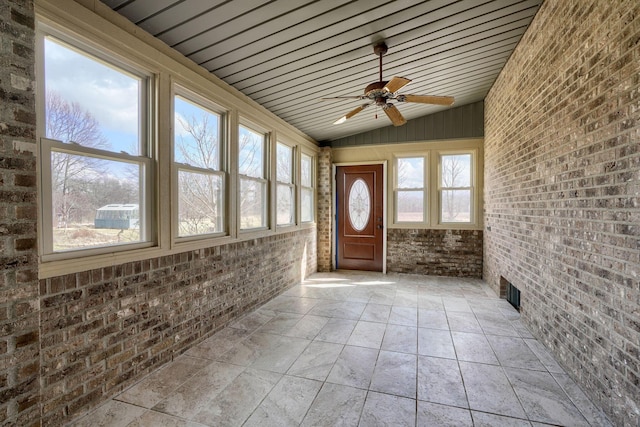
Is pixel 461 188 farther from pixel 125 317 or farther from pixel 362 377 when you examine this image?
pixel 125 317

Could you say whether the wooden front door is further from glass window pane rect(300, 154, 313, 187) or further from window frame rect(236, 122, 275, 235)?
window frame rect(236, 122, 275, 235)

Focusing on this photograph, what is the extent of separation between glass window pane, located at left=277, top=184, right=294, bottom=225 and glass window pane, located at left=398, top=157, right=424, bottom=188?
231cm

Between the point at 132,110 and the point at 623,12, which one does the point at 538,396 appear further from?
the point at 132,110

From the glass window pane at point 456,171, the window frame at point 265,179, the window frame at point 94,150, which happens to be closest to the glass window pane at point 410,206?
the glass window pane at point 456,171

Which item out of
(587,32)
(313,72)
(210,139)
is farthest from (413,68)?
(210,139)

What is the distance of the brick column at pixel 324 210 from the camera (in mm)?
6379

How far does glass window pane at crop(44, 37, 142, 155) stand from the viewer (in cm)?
192

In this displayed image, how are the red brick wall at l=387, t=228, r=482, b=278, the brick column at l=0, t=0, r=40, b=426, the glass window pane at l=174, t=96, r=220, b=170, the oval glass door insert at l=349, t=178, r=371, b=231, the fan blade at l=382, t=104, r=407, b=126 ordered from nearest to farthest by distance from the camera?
1. the brick column at l=0, t=0, r=40, b=426
2. the glass window pane at l=174, t=96, r=220, b=170
3. the fan blade at l=382, t=104, r=407, b=126
4. the red brick wall at l=387, t=228, r=482, b=278
5. the oval glass door insert at l=349, t=178, r=371, b=231

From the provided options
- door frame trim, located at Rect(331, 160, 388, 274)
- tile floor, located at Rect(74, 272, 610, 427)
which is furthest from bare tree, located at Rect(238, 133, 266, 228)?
door frame trim, located at Rect(331, 160, 388, 274)

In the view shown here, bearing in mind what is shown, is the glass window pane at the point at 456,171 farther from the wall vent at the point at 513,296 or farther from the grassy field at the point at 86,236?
the grassy field at the point at 86,236

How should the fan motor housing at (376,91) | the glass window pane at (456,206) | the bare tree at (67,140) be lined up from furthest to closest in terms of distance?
the glass window pane at (456,206) → the fan motor housing at (376,91) → the bare tree at (67,140)

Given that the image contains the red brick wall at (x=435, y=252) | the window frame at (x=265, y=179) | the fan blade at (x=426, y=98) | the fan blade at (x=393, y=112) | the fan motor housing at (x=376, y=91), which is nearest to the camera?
the fan motor housing at (x=376, y=91)

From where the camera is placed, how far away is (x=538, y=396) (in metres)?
2.19

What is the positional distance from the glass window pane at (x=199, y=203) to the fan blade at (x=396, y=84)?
78.3 inches
